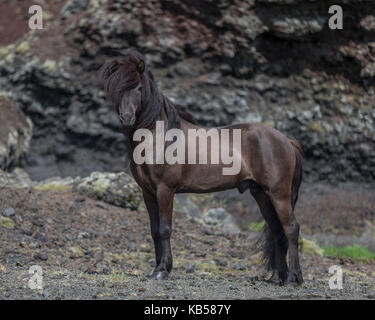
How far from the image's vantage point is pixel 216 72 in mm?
14039

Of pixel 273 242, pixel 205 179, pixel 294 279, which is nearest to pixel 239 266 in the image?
pixel 273 242

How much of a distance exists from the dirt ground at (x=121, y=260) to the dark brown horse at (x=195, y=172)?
0.47 meters

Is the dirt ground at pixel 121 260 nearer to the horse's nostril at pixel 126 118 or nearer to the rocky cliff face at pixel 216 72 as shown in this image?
the horse's nostril at pixel 126 118

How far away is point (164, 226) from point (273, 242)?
143 centimetres

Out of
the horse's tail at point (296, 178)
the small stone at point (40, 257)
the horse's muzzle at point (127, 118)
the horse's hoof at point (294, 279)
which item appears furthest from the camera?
the small stone at point (40, 257)

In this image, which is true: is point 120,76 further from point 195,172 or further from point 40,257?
point 40,257

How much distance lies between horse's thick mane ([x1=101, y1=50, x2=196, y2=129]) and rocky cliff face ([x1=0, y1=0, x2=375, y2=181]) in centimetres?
694

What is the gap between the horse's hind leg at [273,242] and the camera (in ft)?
22.2

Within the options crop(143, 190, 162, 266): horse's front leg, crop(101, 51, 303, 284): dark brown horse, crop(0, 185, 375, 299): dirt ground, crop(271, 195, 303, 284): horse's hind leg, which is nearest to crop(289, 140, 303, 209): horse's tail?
crop(101, 51, 303, 284): dark brown horse

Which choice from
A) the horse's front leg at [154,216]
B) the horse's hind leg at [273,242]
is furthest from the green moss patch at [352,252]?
the horse's front leg at [154,216]

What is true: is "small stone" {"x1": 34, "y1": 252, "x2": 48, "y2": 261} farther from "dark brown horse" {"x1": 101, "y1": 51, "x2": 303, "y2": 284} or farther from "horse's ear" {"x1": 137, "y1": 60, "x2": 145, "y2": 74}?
"horse's ear" {"x1": 137, "y1": 60, "x2": 145, "y2": 74}

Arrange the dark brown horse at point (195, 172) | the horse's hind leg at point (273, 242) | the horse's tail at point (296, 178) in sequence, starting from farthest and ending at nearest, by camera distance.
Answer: the horse's tail at point (296, 178)
the horse's hind leg at point (273, 242)
the dark brown horse at point (195, 172)

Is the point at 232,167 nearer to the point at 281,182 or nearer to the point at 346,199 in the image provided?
the point at 281,182
